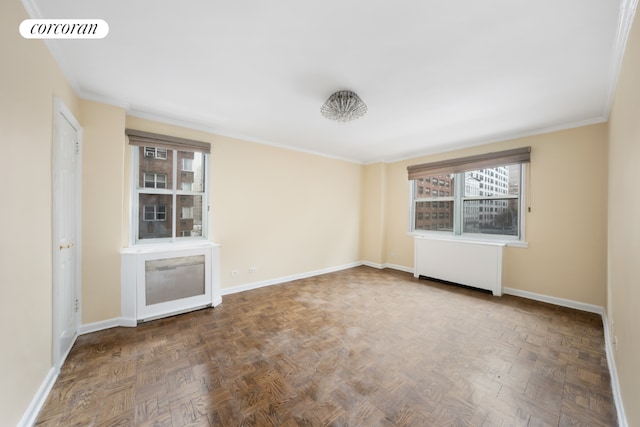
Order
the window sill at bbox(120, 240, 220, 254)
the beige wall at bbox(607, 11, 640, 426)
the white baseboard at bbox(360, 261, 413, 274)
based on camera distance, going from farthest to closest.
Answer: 1. the white baseboard at bbox(360, 261, 413, 274)
2. the window sill at bbox(120, 240, 220, 254)
3. the beige wall at bbox(607, 11, 640, 426)

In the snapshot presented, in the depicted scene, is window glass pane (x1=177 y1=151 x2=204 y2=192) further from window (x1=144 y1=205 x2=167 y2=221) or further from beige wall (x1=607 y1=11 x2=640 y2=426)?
beige wall (x1=607 y1=11 x2=640 y2=426)

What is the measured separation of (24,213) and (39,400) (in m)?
1.27

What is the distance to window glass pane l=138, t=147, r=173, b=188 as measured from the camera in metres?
3.18

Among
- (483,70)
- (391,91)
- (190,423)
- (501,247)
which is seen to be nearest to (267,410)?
(190,423)

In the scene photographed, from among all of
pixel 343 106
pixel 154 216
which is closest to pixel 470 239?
pixel 343 106

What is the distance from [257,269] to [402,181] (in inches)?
141

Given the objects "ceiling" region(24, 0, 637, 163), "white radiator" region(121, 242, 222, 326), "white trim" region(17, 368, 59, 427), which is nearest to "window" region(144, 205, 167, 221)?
"white radiator" region(121, 242, 222, 326)

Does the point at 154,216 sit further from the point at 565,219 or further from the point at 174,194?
the point at 565,219

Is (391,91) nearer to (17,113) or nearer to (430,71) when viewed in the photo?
A: (430,71)

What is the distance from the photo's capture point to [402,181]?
210 inches

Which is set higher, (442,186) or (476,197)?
(442,186)

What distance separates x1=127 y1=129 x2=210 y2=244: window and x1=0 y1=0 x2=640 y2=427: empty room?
0.09ft

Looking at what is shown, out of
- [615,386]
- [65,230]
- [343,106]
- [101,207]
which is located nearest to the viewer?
[615,386]

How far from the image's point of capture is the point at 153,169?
3.26 metres
